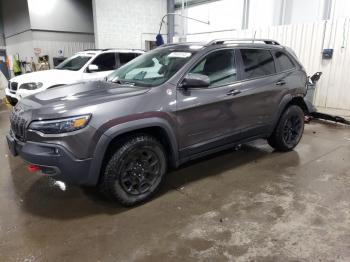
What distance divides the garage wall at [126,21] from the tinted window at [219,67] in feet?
30.2

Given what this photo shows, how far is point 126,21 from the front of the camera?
1230 cm

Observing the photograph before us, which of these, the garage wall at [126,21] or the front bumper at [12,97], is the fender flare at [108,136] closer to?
the front bumper at [12,97]

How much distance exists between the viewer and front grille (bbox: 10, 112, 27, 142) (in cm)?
268

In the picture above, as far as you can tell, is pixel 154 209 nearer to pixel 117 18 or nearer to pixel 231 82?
pixel 231 82

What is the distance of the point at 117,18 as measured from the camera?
12.0 meters

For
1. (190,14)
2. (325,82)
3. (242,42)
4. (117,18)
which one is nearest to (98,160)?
(242,42)

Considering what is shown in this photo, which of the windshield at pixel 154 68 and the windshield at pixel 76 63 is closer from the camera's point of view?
the windshield at pixel 154 68

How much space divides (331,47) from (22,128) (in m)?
7.44

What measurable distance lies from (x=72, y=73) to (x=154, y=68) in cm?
418

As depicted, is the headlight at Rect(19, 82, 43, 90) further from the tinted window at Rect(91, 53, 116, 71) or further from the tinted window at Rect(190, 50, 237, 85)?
the tinted window at Rect(190, 50, 237, 85)

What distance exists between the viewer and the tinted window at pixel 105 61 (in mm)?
7482

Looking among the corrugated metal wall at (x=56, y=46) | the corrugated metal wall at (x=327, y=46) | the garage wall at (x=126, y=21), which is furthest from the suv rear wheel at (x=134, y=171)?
→ the corrugated metal wall at (x=56, y=46)

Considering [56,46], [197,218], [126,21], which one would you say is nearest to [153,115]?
[197,218]

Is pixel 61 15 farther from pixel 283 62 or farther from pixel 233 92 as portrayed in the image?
pixel 233 92
